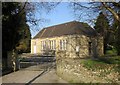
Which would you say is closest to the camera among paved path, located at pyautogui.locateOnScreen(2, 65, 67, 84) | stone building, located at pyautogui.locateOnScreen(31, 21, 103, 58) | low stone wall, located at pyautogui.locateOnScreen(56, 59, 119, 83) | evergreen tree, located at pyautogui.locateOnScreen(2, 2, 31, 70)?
low stone wall, located at pyautogui.locateOnScreen(56, 59, 119, 83)

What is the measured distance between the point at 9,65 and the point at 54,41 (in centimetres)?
4601

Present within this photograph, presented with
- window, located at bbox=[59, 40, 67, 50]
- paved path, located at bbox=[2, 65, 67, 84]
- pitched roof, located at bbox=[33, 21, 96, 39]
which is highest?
pitched roof, located at bbox=[33, 21, 96, 39]

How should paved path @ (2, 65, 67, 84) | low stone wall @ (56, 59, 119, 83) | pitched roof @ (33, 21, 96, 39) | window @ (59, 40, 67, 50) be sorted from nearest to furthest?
1. low stone wall @ (56, 59, 119, 83)
2. paved path @ (2, 65, 67, 84)
3. pitched roof @ (33, 21, 96, 39)
4. window @ (59, 40, 67, 50)

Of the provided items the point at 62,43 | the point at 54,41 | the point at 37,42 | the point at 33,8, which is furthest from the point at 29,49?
the point at 33,8

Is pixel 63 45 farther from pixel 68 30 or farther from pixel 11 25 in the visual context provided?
pixel 11 25

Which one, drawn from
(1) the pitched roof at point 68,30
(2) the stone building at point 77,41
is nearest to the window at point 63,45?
(2) the stone building at point 77,41

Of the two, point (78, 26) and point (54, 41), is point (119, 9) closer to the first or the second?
point (78, 26)

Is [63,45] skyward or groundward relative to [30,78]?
skyward

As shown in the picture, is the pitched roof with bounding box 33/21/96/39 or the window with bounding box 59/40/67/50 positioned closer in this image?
the pitched roof with bounding box 33/21/96/39

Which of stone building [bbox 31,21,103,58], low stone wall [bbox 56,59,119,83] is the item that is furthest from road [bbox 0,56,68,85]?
stone building [bbox 31,21,103,58]

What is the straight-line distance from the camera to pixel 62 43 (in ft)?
222

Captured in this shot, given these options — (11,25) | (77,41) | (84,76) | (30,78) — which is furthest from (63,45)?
(30,78)

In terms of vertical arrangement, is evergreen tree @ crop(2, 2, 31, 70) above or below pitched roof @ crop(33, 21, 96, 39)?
below

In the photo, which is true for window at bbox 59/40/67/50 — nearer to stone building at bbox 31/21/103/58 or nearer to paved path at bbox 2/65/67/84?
stone building at bbox 31/21/103/58
